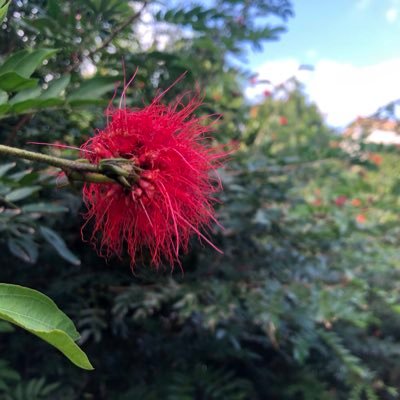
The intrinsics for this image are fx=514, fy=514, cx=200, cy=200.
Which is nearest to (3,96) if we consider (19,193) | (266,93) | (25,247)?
(19,193)

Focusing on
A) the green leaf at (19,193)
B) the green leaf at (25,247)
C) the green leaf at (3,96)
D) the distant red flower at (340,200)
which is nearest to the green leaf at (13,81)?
the green leaf at (3,96)

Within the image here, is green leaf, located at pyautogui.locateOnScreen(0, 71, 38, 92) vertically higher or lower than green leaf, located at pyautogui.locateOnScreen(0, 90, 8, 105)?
higher

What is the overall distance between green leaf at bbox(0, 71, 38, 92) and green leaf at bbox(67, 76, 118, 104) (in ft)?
0.80

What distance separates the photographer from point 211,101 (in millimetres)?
2150

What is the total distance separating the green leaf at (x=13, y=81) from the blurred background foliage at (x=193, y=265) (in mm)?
360

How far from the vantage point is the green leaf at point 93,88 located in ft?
3.68

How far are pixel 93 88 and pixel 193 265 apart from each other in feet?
3.66

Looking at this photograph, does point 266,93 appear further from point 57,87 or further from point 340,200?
point 57,87

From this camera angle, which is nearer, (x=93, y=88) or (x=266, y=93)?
(x=93, y=88)

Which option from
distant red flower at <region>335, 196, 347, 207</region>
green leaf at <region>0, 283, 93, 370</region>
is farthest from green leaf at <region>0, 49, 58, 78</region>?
distant red flower at <region>335, 196, 347, 207</region>

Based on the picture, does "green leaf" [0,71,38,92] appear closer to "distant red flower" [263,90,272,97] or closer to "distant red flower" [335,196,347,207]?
"distant red flower" [335,196,347,207]

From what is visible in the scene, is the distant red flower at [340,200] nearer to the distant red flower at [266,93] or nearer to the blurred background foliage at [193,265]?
the blurred background foliage at [193,265]

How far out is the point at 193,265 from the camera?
2119 mm

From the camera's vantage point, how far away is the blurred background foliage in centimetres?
144
